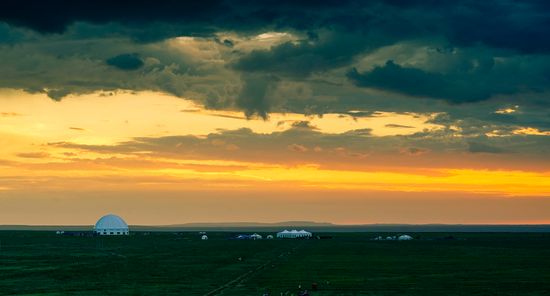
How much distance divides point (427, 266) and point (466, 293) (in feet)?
97.6

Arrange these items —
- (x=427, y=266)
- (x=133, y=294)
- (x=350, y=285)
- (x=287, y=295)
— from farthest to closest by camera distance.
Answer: (x=427, y=266)
(x=350, y=285)
(x=133, y=294)
(x=287, y=295)

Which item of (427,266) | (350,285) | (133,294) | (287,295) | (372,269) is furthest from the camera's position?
(427,266)

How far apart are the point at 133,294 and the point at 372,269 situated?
36.4 meters

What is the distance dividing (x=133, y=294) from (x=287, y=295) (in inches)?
575

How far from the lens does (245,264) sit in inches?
3265

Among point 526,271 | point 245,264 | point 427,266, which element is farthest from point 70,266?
point 526,271

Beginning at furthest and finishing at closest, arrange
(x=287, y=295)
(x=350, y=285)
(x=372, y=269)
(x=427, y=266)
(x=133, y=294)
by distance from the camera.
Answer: (x=427, y=266), (x=372, y=269), (x=350, y=285), (x=133, y=294), (x=287, y=295)

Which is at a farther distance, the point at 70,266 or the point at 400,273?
the point at 70,266

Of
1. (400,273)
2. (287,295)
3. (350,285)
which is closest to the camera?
(287,295)

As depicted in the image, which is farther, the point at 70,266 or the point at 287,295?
the point at 70,266

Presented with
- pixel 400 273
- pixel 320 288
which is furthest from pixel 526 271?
pixel 320 288

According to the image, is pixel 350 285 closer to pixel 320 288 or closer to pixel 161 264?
pixel 320 288

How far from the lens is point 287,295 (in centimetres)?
4659

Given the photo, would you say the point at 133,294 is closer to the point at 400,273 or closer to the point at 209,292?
the point at 209,292
